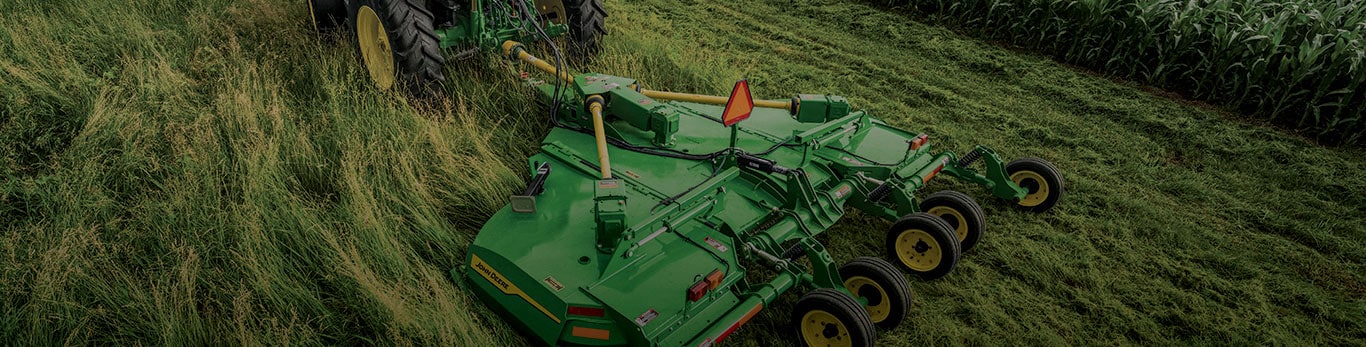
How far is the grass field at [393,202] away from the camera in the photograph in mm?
2771

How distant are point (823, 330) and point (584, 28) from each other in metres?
3.35

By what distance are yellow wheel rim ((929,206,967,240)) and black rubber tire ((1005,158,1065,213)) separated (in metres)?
0.62

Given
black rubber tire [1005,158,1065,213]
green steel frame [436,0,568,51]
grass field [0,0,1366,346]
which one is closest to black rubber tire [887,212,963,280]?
grass field [0,0,1366,346]

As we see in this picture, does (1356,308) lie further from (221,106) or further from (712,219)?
(221,106)

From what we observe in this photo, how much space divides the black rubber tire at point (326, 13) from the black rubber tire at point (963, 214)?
450 cm

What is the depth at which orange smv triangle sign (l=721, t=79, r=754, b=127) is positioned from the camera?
3.19m

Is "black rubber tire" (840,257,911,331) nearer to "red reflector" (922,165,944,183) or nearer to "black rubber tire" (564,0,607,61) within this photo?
"red reflector" (922,165,944,183)

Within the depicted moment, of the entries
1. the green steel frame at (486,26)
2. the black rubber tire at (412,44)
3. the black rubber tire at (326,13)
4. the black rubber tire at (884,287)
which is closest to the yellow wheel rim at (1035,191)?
the black rubber tire at (884,287)

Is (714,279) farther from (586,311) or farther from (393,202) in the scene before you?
(393,202)

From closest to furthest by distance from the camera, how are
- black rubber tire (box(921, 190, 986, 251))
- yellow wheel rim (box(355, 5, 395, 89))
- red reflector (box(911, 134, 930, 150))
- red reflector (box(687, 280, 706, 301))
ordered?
1. red reflector (box(687, 280, 706, 301))
2. black rubber tire (box(921, 190, 986, 251))
3. red reflector (box(911, 134, 930, 150))
4. yellow wheel rim (box(355, 5, 395, 89))

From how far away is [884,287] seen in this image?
112 inches

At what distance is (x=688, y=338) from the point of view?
2.49 m

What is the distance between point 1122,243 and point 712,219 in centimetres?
244

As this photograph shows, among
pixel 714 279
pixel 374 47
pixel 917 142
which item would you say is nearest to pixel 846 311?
pixel 714 279
